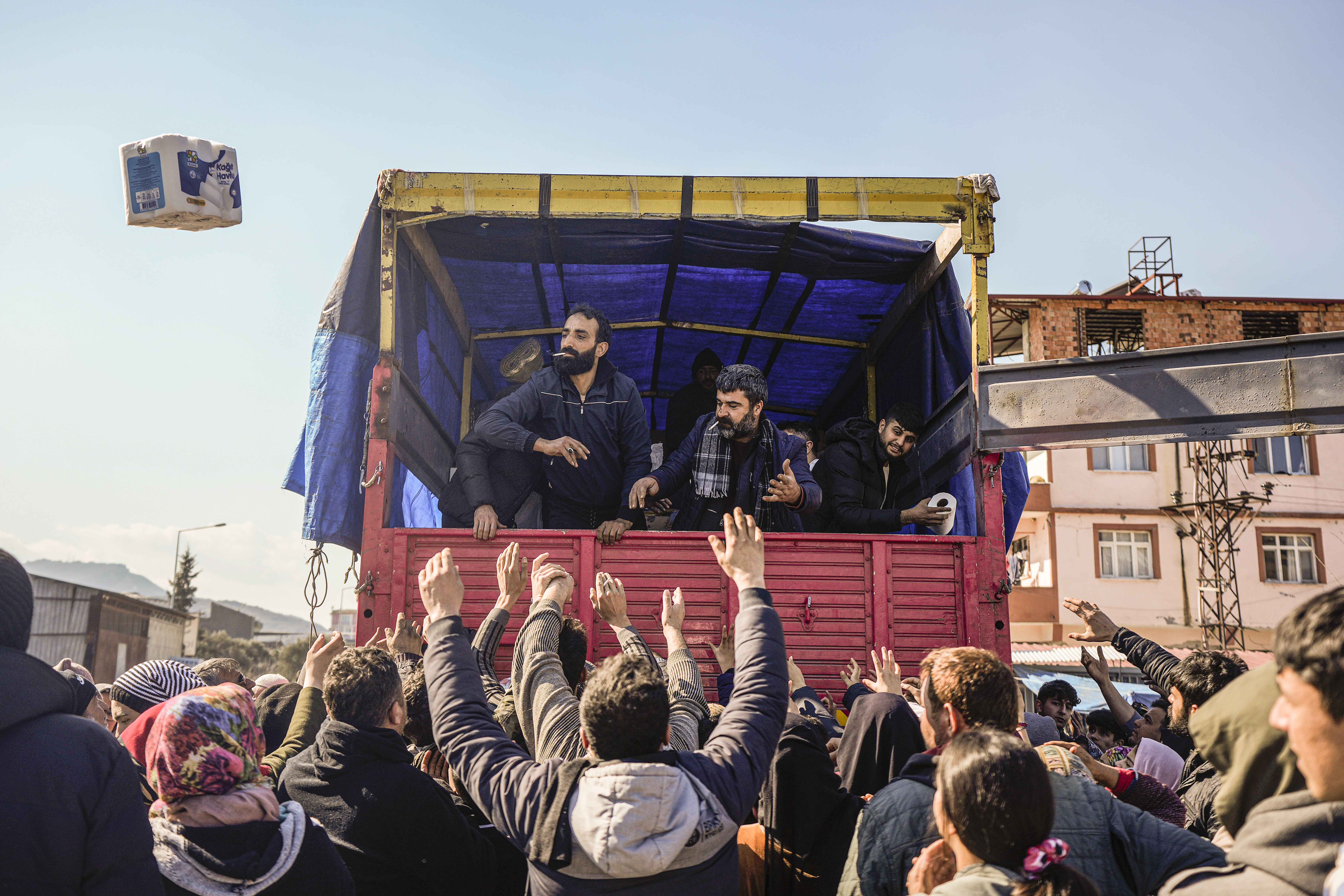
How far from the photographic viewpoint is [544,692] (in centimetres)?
259

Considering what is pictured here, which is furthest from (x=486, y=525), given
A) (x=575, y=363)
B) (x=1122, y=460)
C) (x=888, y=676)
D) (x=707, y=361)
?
(x=1122, y=460)

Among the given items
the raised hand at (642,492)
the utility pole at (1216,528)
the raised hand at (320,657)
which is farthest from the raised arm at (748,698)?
the utility pole at (1216,528)

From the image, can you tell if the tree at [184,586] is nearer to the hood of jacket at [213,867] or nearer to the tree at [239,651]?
the tree at [239,651]

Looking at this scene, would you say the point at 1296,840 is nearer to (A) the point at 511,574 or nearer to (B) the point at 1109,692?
(A) the point at 511,574

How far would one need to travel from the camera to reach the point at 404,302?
6.18 metres

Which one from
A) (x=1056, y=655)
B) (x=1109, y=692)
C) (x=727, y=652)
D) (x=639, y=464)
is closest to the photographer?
(x=727, y=652)

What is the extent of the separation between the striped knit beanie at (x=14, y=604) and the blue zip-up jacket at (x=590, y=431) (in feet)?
13.7

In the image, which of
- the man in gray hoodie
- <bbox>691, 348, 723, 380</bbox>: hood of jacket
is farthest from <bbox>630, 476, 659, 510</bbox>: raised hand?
the man in gray hoodie

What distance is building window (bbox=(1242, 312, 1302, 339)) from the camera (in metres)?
27.6

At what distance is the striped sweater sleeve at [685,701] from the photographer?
8.20 ft

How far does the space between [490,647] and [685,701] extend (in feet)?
2.37

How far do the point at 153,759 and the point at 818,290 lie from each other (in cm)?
625

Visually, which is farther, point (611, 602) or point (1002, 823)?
point (611, 602)

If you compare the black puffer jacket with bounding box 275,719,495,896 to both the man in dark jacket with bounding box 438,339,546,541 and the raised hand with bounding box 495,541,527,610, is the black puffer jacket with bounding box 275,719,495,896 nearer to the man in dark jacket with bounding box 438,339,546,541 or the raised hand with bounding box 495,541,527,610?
the raised hand with bounding box 495,541,527,610
